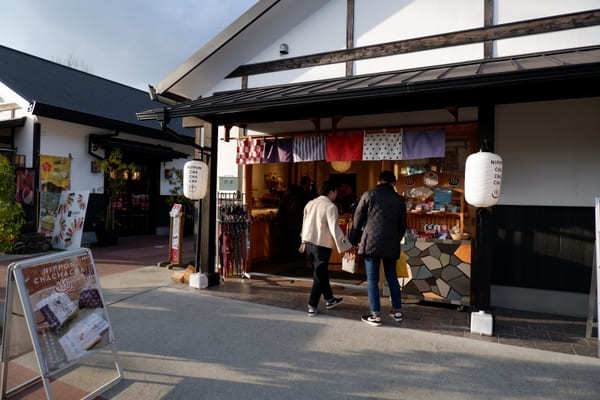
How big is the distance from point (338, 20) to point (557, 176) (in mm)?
4680

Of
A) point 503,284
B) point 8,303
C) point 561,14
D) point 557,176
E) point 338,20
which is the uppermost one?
point 338,20

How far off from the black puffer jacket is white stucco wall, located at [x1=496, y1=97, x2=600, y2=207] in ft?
7.24

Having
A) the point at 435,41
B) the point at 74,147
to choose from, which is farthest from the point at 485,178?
the point at 74,147

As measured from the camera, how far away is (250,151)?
24.9ft

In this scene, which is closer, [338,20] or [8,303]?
[8,303]

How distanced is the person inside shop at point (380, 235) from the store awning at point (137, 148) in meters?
9.99

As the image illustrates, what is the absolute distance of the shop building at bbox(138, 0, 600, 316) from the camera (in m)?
4.71

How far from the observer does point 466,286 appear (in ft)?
18.2

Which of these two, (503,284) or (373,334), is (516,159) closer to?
(503,284)

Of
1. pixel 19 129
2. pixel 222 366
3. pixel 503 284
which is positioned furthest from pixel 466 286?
pixel 19 129

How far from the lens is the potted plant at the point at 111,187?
1151 centimetres

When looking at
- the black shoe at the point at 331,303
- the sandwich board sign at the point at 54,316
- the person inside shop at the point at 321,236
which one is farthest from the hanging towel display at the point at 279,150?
the sandwich board sign at the point at 54,316

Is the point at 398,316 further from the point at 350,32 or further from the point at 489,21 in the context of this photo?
the point at 350,32

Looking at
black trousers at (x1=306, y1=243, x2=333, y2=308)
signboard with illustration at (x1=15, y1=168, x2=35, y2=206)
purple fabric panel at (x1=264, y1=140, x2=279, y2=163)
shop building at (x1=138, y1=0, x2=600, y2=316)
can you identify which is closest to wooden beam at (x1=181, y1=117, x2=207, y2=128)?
shop building at (x1=138, y1=0, x2=600, y2=316)
